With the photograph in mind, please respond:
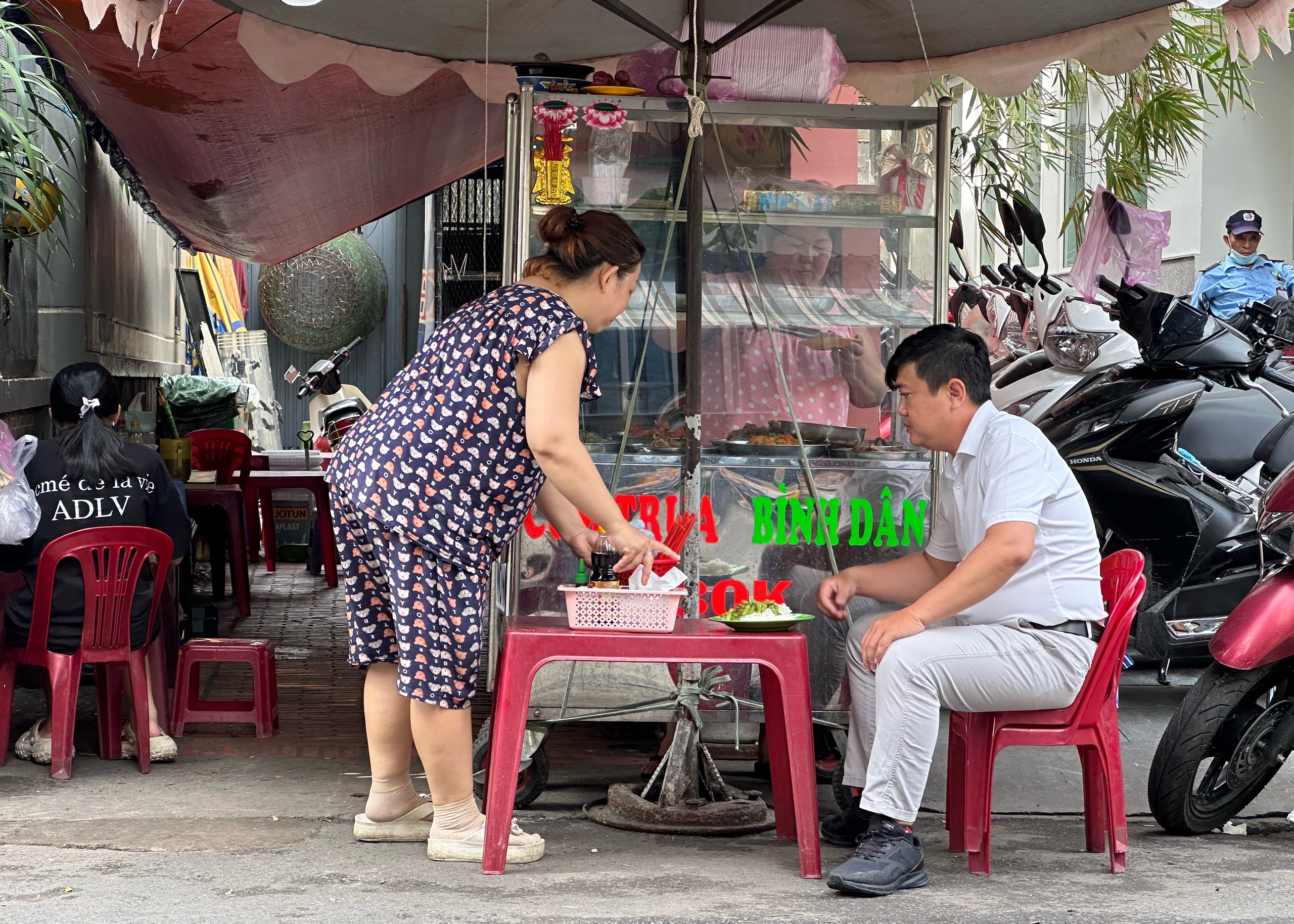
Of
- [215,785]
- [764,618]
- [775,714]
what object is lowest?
[215,785]

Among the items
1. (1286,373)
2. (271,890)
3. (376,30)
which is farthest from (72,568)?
(1286,373)

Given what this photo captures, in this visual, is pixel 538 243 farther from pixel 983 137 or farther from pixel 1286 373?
pixel 983 137

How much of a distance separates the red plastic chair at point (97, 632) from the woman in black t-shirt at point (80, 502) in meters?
0.03

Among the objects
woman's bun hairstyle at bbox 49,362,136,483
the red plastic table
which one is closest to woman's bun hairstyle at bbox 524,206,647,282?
woman's bun hairstyle at bbox 49,362,136,483

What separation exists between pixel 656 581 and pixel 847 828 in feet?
2.92

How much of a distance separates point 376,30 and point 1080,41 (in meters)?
2.44

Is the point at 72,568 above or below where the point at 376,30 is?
below

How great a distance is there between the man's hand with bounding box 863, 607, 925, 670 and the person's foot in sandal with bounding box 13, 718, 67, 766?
2.56 metres

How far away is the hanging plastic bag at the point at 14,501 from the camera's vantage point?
4082 mm

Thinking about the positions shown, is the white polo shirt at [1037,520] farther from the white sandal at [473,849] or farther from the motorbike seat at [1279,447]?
the motorbike seat at [1279,447]

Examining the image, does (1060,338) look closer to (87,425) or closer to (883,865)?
(883,865)

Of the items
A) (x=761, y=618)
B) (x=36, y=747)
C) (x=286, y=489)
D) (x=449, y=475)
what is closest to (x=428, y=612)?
(x=449, y=475)

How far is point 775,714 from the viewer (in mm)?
3525

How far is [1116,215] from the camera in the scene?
4887 millimetres
